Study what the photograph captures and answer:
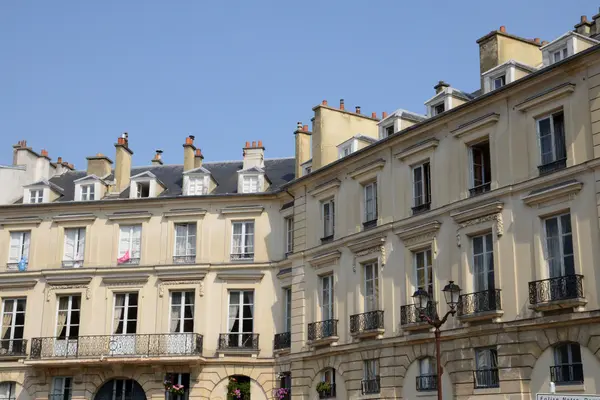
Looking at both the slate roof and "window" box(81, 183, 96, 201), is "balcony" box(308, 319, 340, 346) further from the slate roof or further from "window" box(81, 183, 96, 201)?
"window" box(81, 183, 96, 201)

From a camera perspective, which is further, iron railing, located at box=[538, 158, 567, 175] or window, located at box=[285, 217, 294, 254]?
window, located at box=[285, 217, 294, 254]

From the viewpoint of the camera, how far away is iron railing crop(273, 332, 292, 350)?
96.4 feet

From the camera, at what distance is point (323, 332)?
26.9 metres

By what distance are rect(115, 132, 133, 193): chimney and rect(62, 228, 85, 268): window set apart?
7.88 feet

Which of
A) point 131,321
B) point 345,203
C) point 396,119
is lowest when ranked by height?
point 131,321

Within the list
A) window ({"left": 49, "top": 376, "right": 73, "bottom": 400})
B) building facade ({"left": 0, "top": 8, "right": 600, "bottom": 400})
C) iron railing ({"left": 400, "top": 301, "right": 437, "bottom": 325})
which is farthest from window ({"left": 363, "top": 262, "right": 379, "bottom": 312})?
window ({"left": 49, "top": 376, "right": 73, "bottom": 400})

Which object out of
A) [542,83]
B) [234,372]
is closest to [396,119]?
[542,83]

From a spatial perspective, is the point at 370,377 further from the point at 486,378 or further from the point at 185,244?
the point at 185,244

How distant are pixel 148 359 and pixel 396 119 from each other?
12051 millimetres

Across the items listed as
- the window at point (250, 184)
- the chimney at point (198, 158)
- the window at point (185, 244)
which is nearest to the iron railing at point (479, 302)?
the window at point (250, 184)

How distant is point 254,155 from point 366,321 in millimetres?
10945

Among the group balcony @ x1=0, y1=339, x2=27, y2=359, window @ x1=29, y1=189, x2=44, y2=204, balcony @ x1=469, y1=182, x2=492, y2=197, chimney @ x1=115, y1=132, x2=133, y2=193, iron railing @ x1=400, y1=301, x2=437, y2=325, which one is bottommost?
balcony @ x1=0, y1=339, x2=27, y2=359

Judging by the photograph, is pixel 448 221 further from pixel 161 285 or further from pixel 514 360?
pixel 161 285

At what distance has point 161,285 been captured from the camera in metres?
31.3
